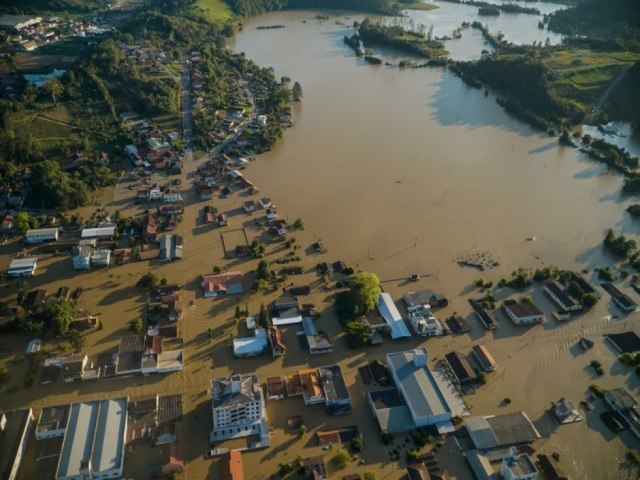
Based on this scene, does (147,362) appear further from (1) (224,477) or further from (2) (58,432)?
(1) (224,477)

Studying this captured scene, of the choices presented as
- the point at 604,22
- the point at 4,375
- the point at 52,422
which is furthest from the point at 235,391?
the point at 604,22

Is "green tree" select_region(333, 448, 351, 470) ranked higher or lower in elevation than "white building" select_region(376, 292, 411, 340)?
lower

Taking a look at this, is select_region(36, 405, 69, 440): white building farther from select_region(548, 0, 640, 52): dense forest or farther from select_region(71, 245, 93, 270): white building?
select_region(548, 0, 640, 52): dense forest

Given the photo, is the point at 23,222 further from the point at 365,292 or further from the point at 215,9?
the point at 215,9

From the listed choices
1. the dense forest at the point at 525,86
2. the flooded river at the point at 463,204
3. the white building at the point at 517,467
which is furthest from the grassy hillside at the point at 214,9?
the white building at the point at 517,467

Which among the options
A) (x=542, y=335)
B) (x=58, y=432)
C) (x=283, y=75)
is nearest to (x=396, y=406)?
(x=542, y=335)

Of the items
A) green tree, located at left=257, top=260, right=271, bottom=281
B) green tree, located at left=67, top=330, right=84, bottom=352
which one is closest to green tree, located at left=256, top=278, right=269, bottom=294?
green tree, located at left=257, top=260, right=271, bottom=281
